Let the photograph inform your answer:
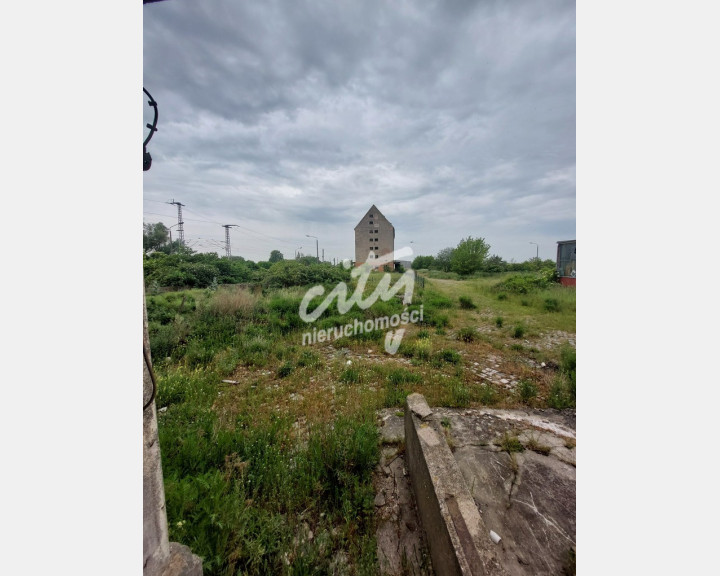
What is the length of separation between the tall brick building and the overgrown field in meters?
11.7

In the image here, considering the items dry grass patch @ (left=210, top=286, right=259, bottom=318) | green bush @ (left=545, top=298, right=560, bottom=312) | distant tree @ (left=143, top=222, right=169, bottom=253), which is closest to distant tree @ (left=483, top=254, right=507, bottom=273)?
green bush @ (left=545, top=298, right=560, bottom=312)

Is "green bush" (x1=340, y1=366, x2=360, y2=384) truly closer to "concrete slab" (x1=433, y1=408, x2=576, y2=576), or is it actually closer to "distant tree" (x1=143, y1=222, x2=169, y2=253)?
"concrete slab" (x1=433, y1=408, x2=576, y2=576)

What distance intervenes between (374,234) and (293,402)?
687 inches

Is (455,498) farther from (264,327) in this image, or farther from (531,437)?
(264,327)

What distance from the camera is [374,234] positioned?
19.8m

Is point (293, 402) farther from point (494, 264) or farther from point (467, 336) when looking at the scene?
point (494, 264)

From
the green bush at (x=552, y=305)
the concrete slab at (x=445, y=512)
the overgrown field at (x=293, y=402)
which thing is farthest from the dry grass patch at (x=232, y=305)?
the green bush at (x=552, y=305)

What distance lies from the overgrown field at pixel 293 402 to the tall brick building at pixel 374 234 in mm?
11672

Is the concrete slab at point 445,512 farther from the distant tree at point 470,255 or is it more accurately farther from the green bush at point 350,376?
the distant tree at point 470,255

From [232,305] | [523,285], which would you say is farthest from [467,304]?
[232,305]

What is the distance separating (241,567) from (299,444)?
1096 millimetres

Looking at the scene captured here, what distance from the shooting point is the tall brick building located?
19.3 m

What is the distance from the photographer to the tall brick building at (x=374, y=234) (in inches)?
760

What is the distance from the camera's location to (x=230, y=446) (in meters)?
2.39
